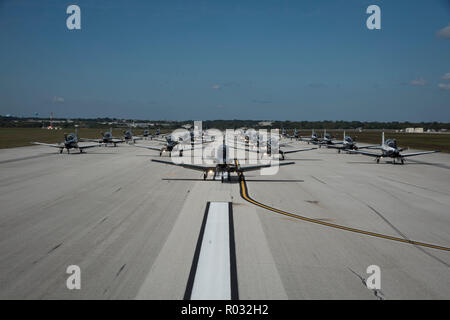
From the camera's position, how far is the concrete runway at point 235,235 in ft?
24.9

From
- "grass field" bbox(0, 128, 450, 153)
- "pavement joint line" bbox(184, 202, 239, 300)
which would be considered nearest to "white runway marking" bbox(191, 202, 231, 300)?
"pavement joint line" bbox(184, 202, 239, 300)

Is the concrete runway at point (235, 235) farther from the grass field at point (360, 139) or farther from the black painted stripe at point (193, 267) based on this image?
the grass field at point (360, 139)

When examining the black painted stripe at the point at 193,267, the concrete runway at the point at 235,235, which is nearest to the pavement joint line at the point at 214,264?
the black painted stripe at the point at 193,267

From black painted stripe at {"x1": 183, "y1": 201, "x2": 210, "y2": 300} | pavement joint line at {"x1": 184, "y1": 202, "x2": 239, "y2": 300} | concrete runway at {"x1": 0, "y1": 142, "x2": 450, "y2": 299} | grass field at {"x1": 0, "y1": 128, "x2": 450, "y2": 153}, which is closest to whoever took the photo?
black painted stripe at {"x1": 183, "y1": 201, "x2": 210, "y2": 300}

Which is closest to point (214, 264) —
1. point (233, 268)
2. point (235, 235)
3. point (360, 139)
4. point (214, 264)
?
point (214, 264)

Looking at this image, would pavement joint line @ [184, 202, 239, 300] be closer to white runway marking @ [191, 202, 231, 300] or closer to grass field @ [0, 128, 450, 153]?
white runway marking @ [191, 202, 231, 300]

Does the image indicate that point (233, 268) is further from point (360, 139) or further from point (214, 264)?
point (360, 139)

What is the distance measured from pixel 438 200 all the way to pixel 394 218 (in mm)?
6184

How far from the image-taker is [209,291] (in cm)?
738

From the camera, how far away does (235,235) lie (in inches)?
452

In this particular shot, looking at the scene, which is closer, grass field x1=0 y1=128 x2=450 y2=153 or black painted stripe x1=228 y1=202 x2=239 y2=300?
black painted stripe x1=228 y1=202 x2=239 y2=300

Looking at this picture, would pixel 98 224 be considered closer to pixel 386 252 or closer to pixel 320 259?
pixel 320 259

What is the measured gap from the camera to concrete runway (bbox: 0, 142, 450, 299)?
7.59 m
